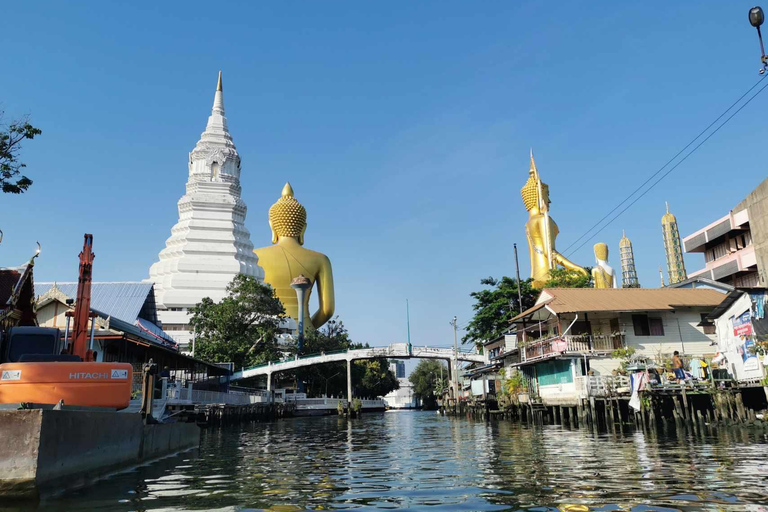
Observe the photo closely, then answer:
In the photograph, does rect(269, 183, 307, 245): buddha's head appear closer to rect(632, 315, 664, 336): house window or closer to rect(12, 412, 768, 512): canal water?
rect(632, 315, 664, 336): house window

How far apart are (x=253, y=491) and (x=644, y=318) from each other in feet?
84.3

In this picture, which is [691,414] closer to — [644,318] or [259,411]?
[644,318]

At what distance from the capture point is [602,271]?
6462cm

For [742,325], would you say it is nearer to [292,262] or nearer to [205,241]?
[205,241]

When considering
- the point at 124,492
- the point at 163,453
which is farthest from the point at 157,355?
the point at 124,492

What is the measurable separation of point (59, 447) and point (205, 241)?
200 feet

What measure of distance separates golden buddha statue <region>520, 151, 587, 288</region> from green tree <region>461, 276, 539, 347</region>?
1433 centimetres

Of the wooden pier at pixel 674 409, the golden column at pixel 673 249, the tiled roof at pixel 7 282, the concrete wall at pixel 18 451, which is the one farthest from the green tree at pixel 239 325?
the golden column at pixel 673 249

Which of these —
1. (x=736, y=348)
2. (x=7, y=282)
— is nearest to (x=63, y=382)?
(x=7, y=282)

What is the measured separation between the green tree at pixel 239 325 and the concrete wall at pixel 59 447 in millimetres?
34280

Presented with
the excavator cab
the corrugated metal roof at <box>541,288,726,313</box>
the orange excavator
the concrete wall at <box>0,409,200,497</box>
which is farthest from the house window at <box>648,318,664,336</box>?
the excavator cab

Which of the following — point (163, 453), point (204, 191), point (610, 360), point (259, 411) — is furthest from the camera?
point (204, 191)

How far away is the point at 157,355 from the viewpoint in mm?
28938

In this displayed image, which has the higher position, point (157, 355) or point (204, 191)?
point (204, 191)
